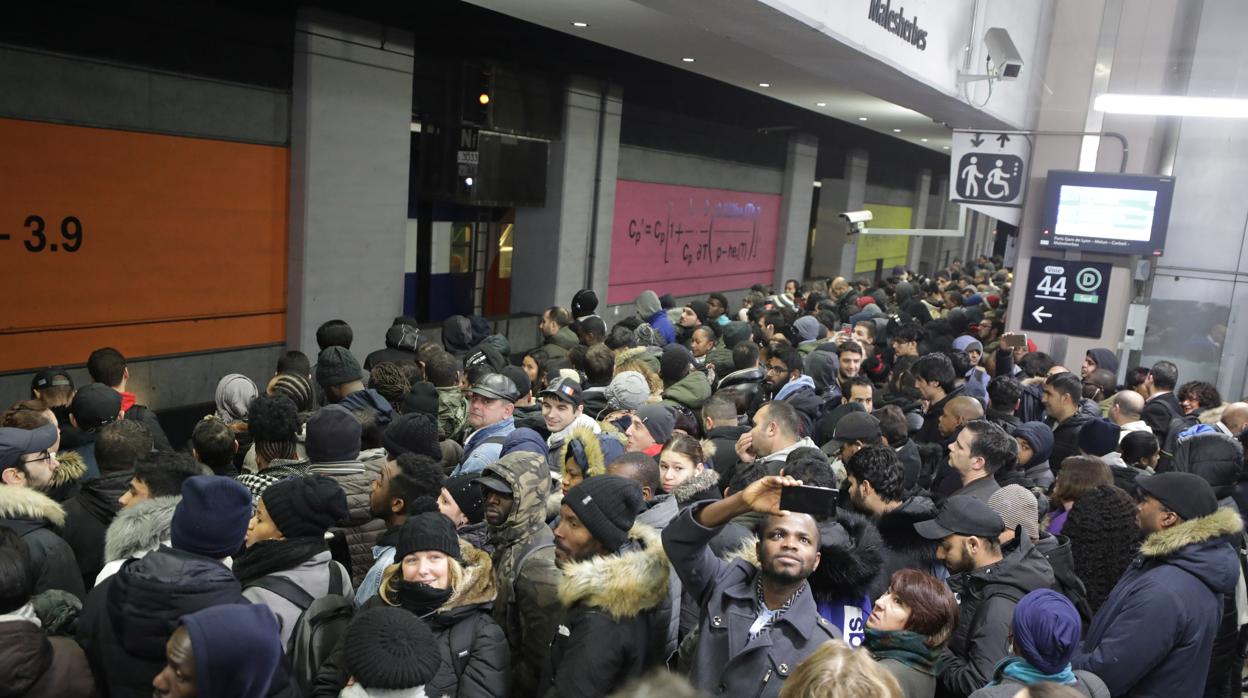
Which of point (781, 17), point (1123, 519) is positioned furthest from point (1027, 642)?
point (781, 17)

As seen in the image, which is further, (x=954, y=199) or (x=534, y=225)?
(x=534, y=225)

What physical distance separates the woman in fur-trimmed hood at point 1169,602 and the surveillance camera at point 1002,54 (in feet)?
20.5

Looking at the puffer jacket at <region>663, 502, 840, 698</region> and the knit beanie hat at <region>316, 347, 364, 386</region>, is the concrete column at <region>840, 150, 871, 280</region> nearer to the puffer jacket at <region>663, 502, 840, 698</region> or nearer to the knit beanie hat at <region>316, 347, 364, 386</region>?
the knit beanie hat at <region>316, 347, 364, 386</region>

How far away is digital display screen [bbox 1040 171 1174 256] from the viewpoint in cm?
1020

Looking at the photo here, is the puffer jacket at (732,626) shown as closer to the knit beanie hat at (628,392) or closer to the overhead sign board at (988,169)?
the knit beanie hat at (628,392)

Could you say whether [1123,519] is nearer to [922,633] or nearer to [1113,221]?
[922,633]

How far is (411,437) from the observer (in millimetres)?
4340

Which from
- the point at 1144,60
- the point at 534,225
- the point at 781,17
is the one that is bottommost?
the point at 534,225

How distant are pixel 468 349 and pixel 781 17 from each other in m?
4.06

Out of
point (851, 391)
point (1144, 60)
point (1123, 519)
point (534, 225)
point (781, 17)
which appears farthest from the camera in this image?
point (534, 225)

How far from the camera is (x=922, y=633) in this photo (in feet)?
9.53

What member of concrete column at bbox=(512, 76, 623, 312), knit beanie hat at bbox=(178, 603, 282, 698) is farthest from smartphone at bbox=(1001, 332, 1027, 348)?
knit beanie hat at bbox=(178, 603, 282, 698)

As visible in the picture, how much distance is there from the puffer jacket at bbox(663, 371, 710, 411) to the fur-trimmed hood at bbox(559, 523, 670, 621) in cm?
362

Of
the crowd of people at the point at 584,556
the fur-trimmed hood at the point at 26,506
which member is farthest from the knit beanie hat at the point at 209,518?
the fur-trimmed hood at the point at 26,506
